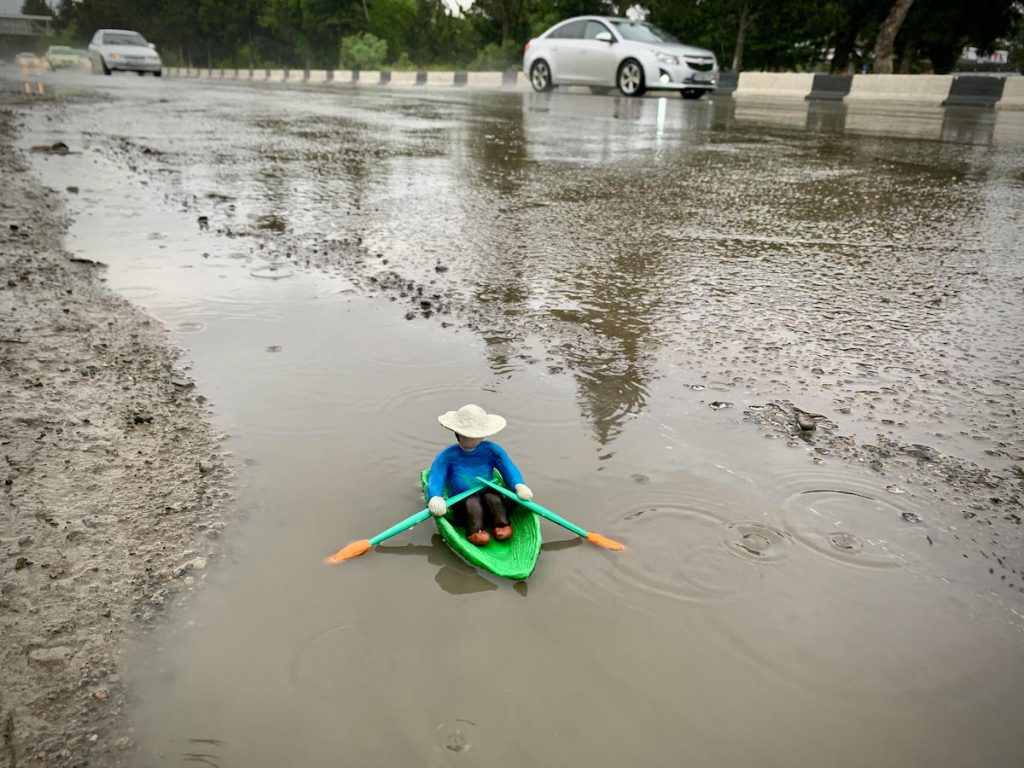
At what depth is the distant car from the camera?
26.0 m

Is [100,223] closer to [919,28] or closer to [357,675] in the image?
[357,675]

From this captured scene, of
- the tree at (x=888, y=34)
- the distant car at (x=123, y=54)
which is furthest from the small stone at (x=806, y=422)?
the distant car at (x=123, y=54)

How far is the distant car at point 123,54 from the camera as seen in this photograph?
2595 cm

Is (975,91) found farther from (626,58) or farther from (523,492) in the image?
(523,492)

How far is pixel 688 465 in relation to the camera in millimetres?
2680

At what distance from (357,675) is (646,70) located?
1579 centimetres

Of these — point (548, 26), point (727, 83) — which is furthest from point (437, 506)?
point (548, 26)

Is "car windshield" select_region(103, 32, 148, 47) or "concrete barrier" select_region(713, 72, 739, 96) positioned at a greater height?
"car windshield" select_region(103, 32, 148, 47)

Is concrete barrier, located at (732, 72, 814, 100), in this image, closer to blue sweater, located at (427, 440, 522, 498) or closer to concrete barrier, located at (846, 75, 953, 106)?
concrete barrier, located at (846, 75, 953, 106)

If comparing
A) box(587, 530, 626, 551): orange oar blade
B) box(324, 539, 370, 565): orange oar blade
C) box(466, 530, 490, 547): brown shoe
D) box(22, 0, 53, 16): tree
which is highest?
box(22, 0, 53, 16): tree

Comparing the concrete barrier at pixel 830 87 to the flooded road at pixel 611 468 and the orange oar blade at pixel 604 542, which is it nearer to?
the flooded road at pixel 611 468

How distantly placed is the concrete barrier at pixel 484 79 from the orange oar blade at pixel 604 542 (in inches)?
1020

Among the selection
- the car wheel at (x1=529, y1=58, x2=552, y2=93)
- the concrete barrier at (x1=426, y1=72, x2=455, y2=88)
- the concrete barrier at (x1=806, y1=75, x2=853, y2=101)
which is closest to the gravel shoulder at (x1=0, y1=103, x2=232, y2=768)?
the car wheel at (x1=529, y1=58, x2=552, y2=93)

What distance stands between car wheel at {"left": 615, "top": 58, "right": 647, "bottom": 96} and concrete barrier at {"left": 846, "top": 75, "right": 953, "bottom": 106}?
565cm
